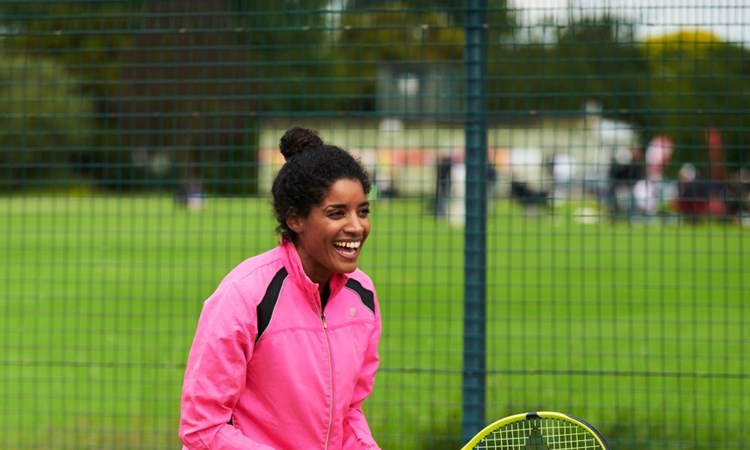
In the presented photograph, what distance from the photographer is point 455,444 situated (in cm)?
695

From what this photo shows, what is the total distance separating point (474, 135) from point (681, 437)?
85.9 inches

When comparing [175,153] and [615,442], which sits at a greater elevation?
[175,153]

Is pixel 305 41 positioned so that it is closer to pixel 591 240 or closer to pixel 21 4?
pixel 21 4

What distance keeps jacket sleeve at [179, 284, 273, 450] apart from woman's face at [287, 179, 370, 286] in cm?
32

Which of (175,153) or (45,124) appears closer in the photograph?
(175,153)

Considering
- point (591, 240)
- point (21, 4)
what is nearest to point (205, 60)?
point (21, 4)

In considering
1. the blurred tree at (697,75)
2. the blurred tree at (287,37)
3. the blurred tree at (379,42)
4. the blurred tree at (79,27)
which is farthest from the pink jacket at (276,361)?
the blurred tree at (79,27)

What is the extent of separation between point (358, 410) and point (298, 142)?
942mm

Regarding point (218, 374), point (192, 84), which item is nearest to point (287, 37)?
point (192, 84)

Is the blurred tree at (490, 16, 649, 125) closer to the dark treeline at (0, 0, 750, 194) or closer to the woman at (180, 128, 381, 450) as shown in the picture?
the dark treeline at (0, 0, 750, 194)

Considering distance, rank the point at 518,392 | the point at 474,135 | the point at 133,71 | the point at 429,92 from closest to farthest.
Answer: the point at 474,135 → the point at 429,92 → the point at 133,71 → the point at 518,392

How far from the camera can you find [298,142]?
409 centimetres

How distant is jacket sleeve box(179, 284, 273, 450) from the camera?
3701 mm

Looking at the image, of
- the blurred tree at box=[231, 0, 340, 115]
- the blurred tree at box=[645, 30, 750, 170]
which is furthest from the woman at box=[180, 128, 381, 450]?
the blurred tree at box=[645, 30, 750, 170]
